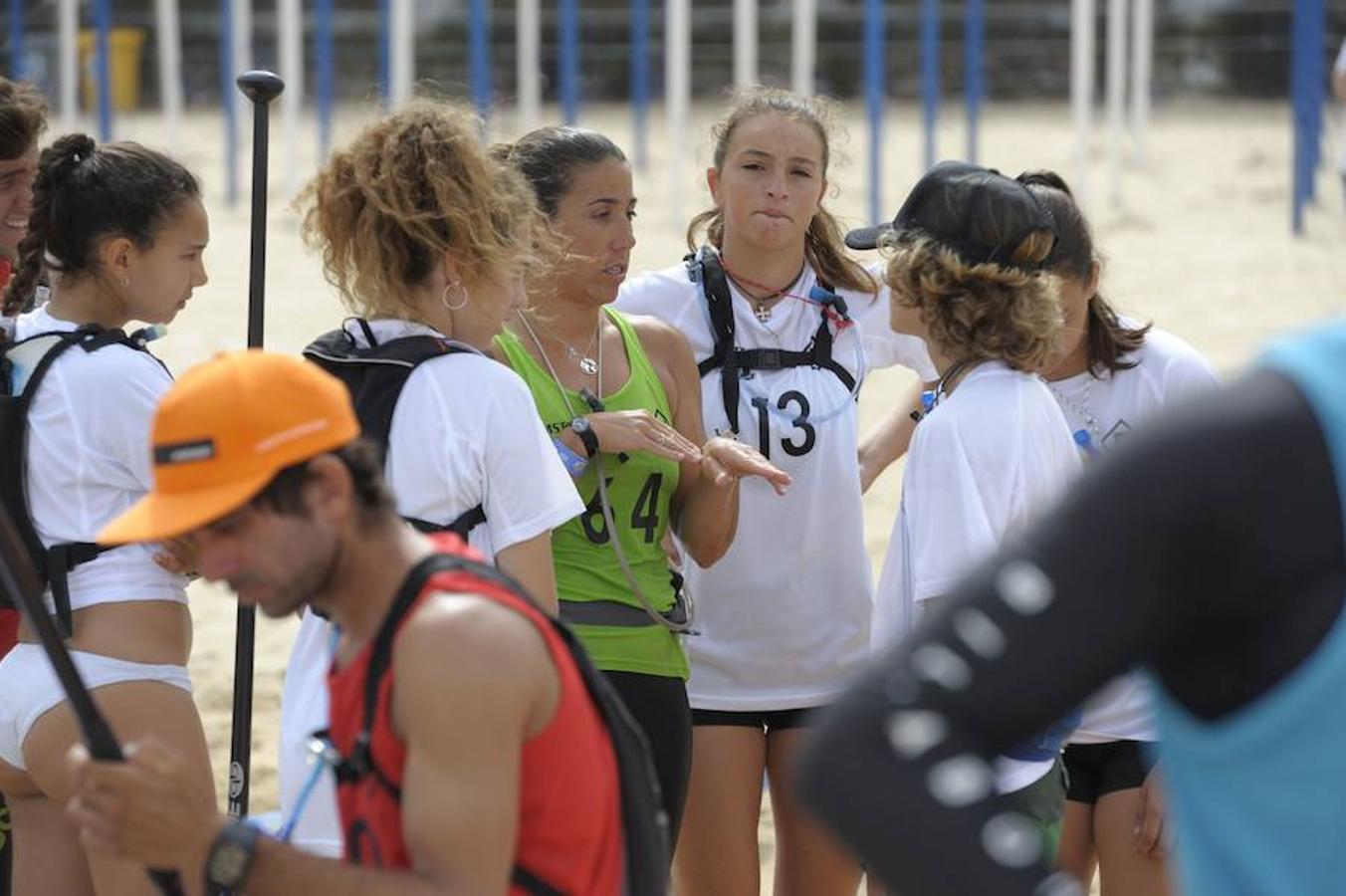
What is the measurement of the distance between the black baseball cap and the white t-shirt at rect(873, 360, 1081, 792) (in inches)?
7.6

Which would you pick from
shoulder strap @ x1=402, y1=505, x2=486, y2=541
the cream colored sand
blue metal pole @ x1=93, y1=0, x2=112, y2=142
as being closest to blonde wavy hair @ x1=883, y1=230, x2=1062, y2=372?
shoulder strap @ x1=402, y1=505, x2=486, y2=541

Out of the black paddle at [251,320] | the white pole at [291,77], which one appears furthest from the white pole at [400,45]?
the black paddle at [251,320]

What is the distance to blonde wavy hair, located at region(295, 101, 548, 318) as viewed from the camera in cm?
293

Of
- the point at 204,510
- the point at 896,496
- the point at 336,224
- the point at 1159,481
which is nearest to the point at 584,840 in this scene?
the point at 204,510

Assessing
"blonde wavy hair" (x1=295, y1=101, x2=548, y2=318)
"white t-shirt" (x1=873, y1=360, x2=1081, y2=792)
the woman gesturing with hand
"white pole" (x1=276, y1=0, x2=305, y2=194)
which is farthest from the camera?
"white pole" (x1=276, y1=0, x2=305, y2=194)

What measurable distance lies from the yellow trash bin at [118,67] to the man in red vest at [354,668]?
22446 mm

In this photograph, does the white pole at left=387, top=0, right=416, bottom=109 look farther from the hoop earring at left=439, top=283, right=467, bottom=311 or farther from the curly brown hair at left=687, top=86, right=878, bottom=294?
the hoop earring at left=439, top=283, right=467, bottom=311

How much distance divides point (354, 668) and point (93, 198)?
1522mm

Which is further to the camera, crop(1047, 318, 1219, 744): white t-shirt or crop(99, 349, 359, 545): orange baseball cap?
crop(1047, 318, 1219, 744): white t-shirt

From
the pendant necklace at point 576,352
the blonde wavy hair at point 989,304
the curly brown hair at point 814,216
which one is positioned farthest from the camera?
the curly brown hair at point 814,216

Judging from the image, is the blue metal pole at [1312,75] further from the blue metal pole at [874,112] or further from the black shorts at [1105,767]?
the black shorts at [1105,767]

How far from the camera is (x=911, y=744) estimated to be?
136 centimetres

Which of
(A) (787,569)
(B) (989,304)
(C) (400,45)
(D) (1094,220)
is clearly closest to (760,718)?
(A) (787,569)

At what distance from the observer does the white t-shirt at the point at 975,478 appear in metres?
3.04
